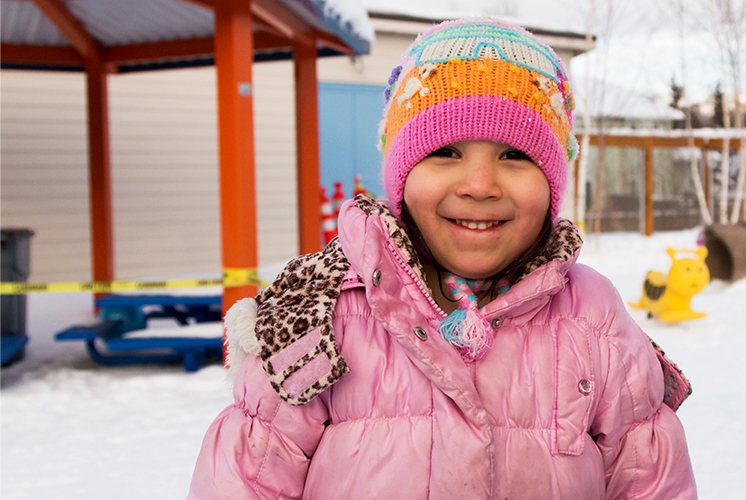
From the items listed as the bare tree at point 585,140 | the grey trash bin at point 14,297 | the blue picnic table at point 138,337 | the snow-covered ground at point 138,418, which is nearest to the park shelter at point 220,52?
the blue picnic table at point 138,337

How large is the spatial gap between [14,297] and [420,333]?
443cm

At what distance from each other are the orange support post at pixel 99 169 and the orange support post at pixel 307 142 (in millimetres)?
2237

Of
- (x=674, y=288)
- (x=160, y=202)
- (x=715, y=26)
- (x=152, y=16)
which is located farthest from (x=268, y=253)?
(x=715, y=26)

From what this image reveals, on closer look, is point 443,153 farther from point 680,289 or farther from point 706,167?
point 706,167

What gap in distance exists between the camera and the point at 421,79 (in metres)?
1.41

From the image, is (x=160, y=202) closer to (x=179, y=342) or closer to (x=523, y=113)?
(x=179, y=342)

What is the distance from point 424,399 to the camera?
1.25 meters

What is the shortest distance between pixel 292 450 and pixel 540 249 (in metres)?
0.70

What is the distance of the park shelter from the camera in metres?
4.20

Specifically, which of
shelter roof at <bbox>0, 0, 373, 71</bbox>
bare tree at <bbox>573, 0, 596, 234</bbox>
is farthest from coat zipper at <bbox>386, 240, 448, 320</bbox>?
bare tree at <bbox>573, 0, 596, 234</bbox>

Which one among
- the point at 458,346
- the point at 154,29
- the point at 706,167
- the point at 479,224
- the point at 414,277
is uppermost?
the point at 154,29

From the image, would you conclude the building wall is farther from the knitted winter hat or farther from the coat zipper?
the coat zipper

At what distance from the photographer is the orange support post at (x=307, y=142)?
5652mm

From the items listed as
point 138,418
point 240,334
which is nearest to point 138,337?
point 138,418
